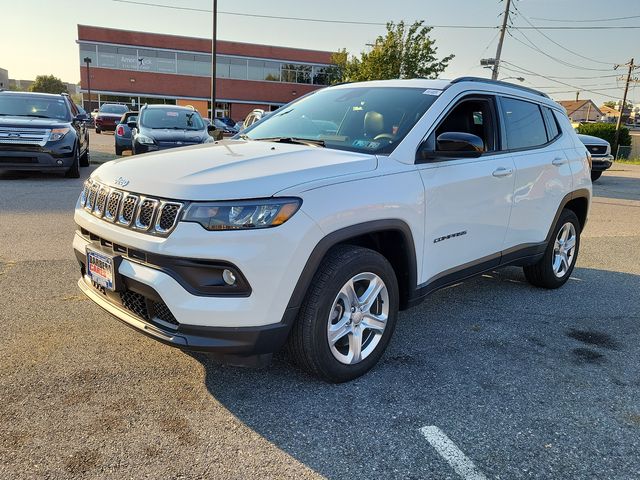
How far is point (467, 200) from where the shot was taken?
11.9ft

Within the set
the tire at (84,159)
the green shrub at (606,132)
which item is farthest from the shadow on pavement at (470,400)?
the green shrub at (606,132)

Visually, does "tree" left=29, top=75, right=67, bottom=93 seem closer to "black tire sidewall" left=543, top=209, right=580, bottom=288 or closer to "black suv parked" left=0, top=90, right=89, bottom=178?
"black suv parked" left=0, top=90, right=89, bottom=178

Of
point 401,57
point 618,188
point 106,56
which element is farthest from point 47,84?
point 618,188

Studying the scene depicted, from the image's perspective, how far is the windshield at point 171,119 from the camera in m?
12.7

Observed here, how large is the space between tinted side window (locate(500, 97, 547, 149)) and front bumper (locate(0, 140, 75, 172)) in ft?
28.8

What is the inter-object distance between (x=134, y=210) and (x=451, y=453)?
2.00 meters

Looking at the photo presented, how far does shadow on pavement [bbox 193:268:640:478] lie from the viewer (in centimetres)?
247

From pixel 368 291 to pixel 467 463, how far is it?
1082 millimetres

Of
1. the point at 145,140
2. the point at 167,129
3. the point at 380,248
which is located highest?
the point at 167,129

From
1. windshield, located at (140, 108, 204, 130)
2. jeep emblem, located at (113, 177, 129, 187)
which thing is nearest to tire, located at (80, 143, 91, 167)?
windshield, located at (140, 108, 204, 130)

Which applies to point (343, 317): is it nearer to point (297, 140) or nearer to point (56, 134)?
point (297, 140)

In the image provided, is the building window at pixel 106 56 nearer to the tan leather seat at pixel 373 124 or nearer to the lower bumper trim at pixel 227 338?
the tan leather seat at pixel 373 124

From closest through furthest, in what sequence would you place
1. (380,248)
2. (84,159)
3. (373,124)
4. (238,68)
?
(380,248) → (373,124) → (84,159) → (238,68)

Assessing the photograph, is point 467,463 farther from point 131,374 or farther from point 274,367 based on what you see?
point 131,374
